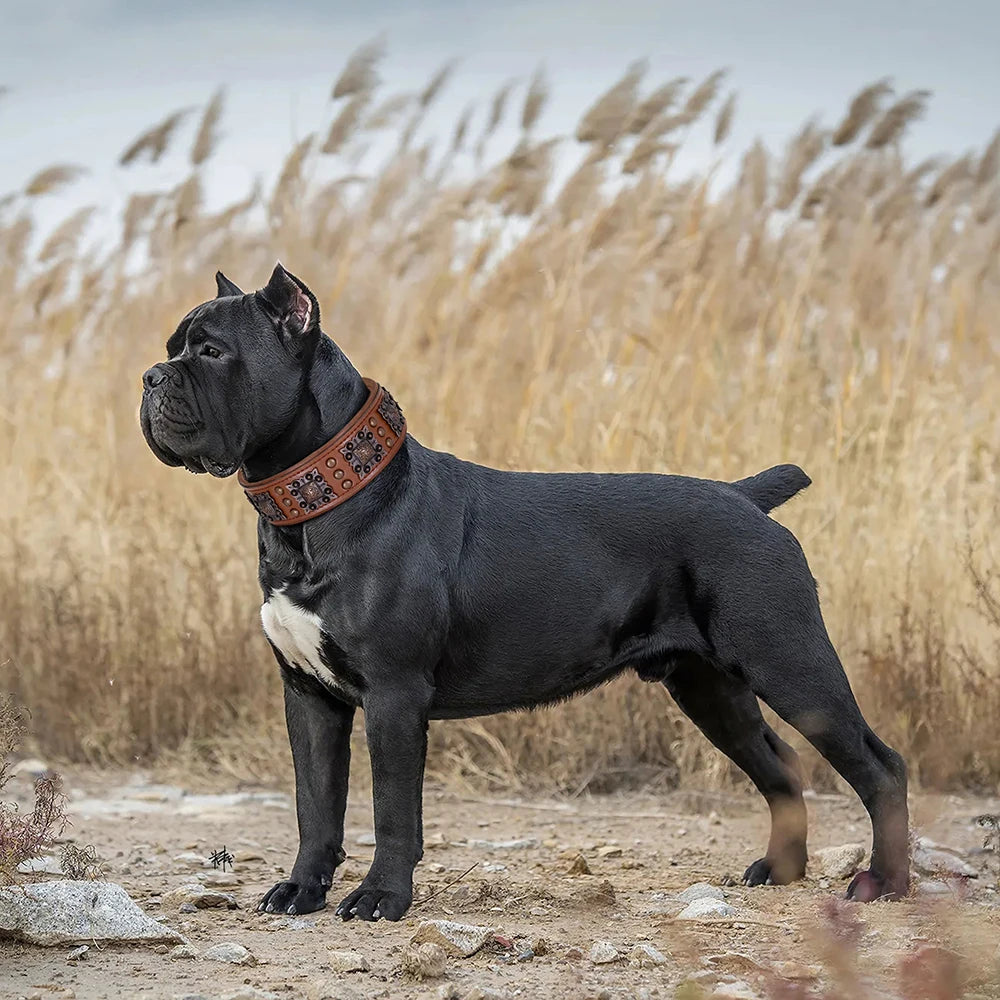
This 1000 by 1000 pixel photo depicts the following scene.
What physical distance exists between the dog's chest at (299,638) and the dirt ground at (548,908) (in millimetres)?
625

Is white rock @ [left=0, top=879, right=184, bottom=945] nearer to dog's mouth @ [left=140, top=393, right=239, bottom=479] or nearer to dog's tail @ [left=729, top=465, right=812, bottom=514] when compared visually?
dog's mouth @ [left=140, top=393, right=239, bottom=479]

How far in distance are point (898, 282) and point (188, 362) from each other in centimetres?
621

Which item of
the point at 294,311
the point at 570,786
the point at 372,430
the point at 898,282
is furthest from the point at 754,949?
the point at 898,282

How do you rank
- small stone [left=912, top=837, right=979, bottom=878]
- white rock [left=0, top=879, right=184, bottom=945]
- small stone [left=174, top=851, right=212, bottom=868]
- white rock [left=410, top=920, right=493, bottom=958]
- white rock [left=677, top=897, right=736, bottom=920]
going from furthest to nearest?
1. small stone [left=174, top=851, right=212, bottom=868]
2. small stone [left=912, top=837, right=979, bottom=878]
3. white rock [left=677, top=897, right=736, bottom=920]
4. white rock [left=0, top=879, right=184, bottom=945]
5. white rock [left=410, top=920, right=493, bottom=958]

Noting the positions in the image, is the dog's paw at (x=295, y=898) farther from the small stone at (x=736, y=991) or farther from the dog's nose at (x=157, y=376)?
the dog's nose at (x=157, y=376)

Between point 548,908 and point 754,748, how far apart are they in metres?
0.85

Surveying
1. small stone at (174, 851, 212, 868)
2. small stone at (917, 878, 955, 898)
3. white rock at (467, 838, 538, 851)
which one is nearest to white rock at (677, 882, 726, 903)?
small stone at (917, 878, 955, 898)

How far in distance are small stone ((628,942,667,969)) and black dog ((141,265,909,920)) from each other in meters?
0.64

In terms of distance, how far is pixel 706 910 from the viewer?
3896 mm

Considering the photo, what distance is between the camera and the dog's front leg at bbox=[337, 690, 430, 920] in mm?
3725

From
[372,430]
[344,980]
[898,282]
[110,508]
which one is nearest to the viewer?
[344,980]

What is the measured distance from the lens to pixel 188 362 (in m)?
3.68

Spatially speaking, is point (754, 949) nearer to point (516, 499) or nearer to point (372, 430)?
point (516, 499)

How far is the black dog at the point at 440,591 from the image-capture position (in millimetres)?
3717
